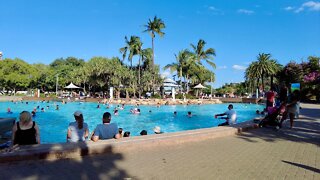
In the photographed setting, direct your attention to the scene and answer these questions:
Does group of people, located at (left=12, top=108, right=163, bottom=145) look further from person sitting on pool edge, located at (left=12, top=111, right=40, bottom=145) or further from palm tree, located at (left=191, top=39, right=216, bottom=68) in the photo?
palm tree, located at (left=191, top=39, right=216, bottom=68)

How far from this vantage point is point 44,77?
234 ft

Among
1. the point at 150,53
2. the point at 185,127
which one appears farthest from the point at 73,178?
the point at 150,53

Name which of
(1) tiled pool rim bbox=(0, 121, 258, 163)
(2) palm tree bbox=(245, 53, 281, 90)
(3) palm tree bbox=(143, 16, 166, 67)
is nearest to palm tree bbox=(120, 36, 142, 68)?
(3) palm tree bbox=(143, 16, 166, 67)

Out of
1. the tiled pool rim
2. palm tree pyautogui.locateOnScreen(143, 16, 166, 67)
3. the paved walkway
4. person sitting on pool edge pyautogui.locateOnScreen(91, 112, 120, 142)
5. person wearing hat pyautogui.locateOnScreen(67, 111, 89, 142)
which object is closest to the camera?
the paved walkway

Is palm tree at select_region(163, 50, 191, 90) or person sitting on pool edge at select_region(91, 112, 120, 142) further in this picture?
palm tree at select_region(163, 50, 191, 90)

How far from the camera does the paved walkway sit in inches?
204

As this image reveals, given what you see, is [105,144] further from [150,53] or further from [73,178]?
[150,53]

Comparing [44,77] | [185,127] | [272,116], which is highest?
[44,77]

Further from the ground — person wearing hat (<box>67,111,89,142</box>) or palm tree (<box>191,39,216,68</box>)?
palm tree (<box>191,39,216,68</box>)

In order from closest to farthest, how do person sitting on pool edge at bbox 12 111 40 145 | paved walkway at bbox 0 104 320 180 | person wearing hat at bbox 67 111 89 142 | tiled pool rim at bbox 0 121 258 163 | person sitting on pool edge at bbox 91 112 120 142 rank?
paved walkway at bbox 0 104 320 180 < tiled pool rim at bbox 0 121 258 163 < person sitting on pool edge at bbox 12 111 40 145 < person wearing hat at bbox 67 111 89 142 < person sitting on pool edge at bbox 91 112 120 142

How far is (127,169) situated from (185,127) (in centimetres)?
1638

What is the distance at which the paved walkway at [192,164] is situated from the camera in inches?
204

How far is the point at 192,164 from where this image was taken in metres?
5.97

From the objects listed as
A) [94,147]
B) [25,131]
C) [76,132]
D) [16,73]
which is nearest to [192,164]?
[94,147]
